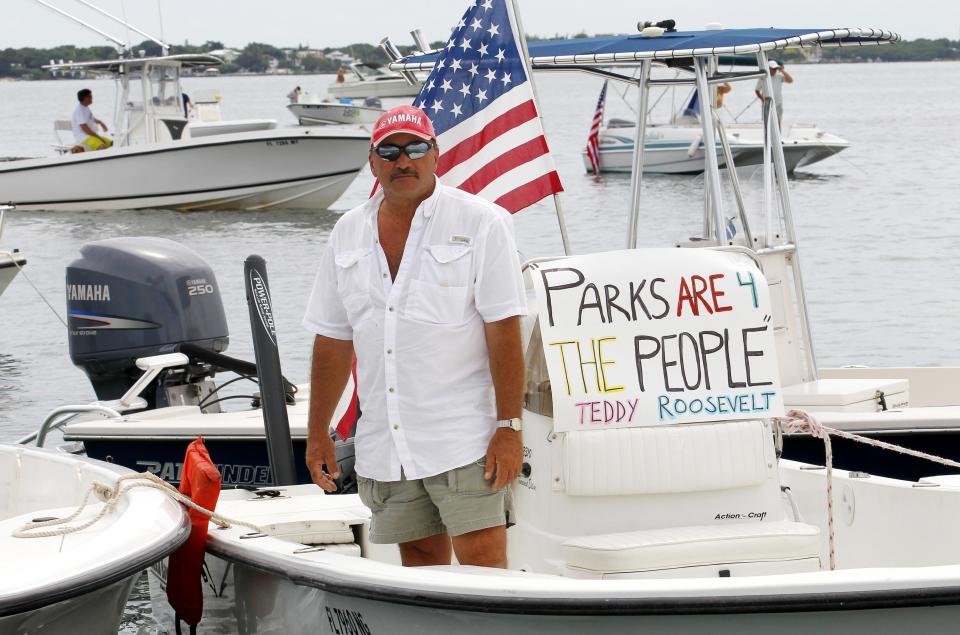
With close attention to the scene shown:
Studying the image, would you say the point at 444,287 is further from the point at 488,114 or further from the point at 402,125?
the point at 488,114

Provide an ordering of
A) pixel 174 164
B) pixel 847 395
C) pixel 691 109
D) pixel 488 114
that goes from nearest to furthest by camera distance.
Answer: pixel 488 114
pixel 847 395
pixel 174 164
pixel 691 109

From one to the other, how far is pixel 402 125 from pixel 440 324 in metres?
0.55

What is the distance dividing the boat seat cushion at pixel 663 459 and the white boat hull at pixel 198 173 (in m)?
20.3

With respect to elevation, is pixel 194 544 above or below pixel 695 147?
above

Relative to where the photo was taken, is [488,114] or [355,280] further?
[488,114]

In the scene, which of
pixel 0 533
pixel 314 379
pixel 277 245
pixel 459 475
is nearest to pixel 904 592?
pixel 459 475

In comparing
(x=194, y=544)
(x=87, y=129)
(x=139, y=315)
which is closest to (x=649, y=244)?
(x=87, y=129)

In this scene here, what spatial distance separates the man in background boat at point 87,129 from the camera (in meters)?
23.4

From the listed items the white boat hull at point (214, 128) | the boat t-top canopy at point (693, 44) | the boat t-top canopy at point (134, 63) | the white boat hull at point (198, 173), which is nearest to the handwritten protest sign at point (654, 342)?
the boat t-top canopy at point (693, 44)

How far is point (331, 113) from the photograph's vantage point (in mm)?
48094

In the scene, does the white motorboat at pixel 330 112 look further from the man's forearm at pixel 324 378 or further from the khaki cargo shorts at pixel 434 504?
the khaki cargo shorts at pixel 434 504

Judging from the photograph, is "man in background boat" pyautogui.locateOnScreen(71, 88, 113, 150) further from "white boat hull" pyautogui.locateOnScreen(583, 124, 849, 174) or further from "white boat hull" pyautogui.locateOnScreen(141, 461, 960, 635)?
"white boat hull" pyautogui.locateOnScreen(141, 461, 960, 635)

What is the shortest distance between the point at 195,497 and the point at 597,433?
4.72ft

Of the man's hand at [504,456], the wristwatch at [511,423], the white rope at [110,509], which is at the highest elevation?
the wristwatch at [511,423]
